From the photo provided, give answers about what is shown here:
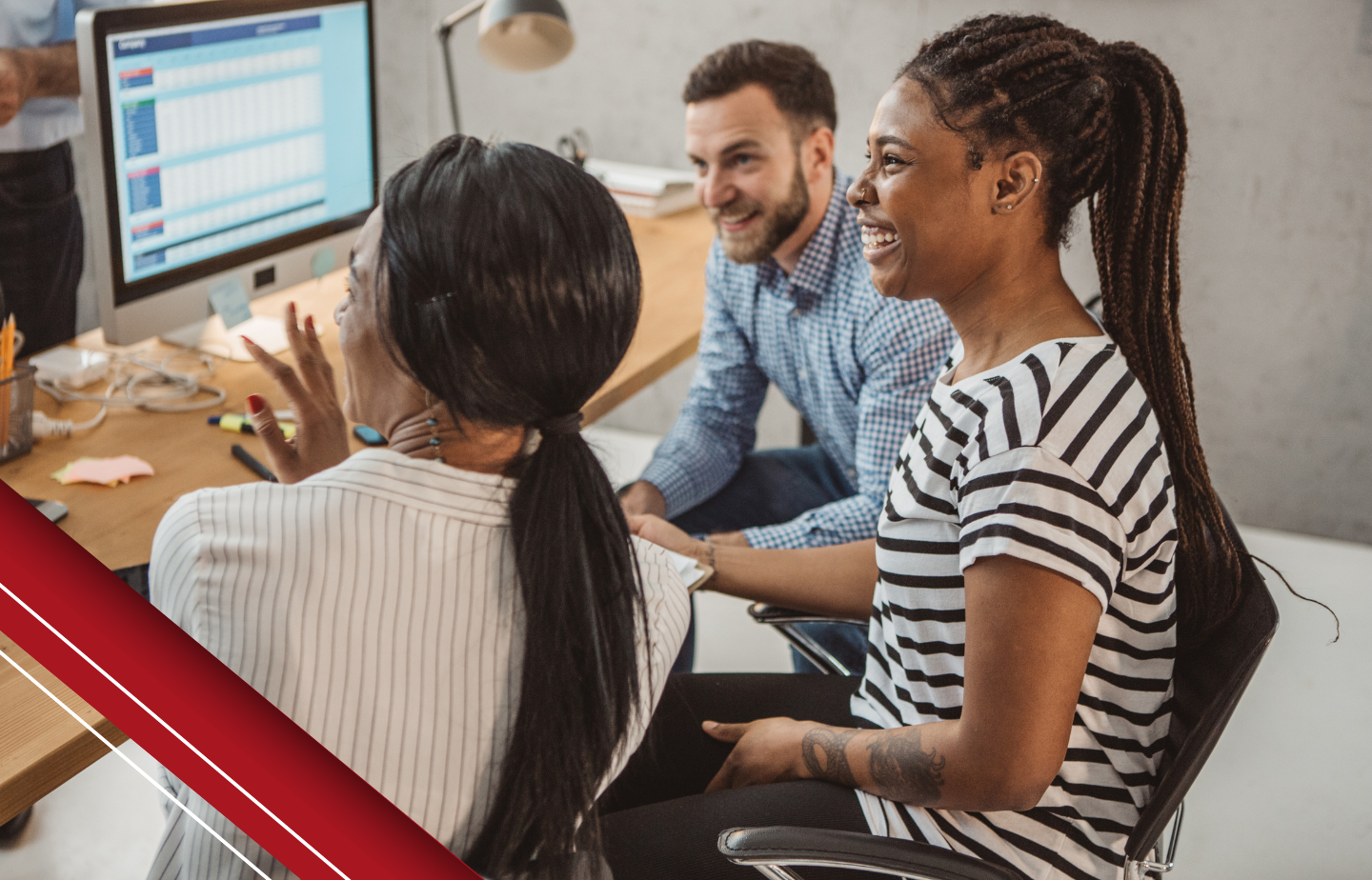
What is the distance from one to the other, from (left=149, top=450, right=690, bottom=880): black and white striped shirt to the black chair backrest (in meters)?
0.53

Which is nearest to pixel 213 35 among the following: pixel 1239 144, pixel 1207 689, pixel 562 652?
pixel 562 652

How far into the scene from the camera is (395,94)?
10.3 ft

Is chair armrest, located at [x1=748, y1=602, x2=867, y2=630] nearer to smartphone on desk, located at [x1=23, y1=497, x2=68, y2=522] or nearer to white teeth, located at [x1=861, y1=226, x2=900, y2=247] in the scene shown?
white teeth, located at [x1=861, y1=226, x2=900, y2=247]

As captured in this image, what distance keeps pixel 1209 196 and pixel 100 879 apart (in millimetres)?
2575

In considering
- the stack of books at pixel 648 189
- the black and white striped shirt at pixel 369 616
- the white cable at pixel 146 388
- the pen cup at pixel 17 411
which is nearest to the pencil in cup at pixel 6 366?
the pen cup at pixel 17 411

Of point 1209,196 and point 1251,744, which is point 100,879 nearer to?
point 1251,744

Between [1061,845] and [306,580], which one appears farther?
[1061,845]

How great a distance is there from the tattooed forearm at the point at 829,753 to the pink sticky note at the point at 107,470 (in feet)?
2.82

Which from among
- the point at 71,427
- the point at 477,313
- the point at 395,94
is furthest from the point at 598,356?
the point at 395,94

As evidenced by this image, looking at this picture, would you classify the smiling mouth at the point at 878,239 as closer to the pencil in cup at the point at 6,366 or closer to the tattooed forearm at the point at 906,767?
the tattooed forearm at the point at 906,767

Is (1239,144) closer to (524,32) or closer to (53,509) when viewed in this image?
(524,32)

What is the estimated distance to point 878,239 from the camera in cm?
109

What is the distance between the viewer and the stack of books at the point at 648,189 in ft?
8.30

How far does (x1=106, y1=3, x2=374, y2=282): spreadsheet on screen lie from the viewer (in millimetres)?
1439
